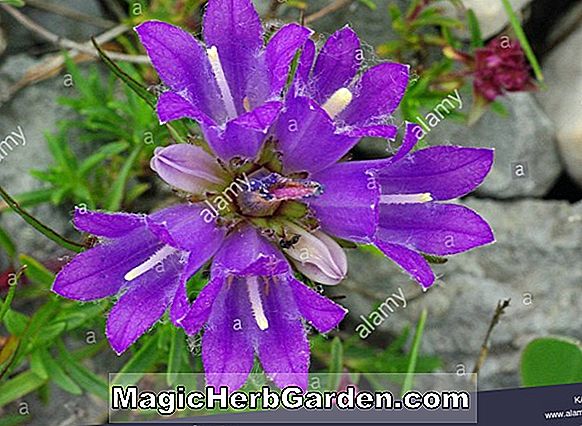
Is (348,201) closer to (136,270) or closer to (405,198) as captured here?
(405,198)

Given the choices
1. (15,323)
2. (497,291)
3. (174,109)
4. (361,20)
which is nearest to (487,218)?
(497,291)

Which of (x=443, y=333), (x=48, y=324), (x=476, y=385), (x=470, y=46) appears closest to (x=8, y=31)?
(x=48, y=324)

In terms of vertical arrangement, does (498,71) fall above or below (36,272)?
above

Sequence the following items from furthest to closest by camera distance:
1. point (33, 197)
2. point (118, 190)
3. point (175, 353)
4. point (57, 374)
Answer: point (33, 197), point (118, 190), point (57, 374), point (175, 353)

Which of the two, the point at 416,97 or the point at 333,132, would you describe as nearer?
the point at 333,132

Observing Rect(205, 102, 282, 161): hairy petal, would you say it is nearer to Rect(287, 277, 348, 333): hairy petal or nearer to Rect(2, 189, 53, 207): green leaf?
Rect(287, 277, 348, 333): hairy petal

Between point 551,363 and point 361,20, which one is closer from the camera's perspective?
point 551,363

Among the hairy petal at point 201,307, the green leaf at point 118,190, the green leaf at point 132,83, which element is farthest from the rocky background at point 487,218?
the hairy petal at point 201,307

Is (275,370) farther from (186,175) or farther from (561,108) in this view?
(561,108)
